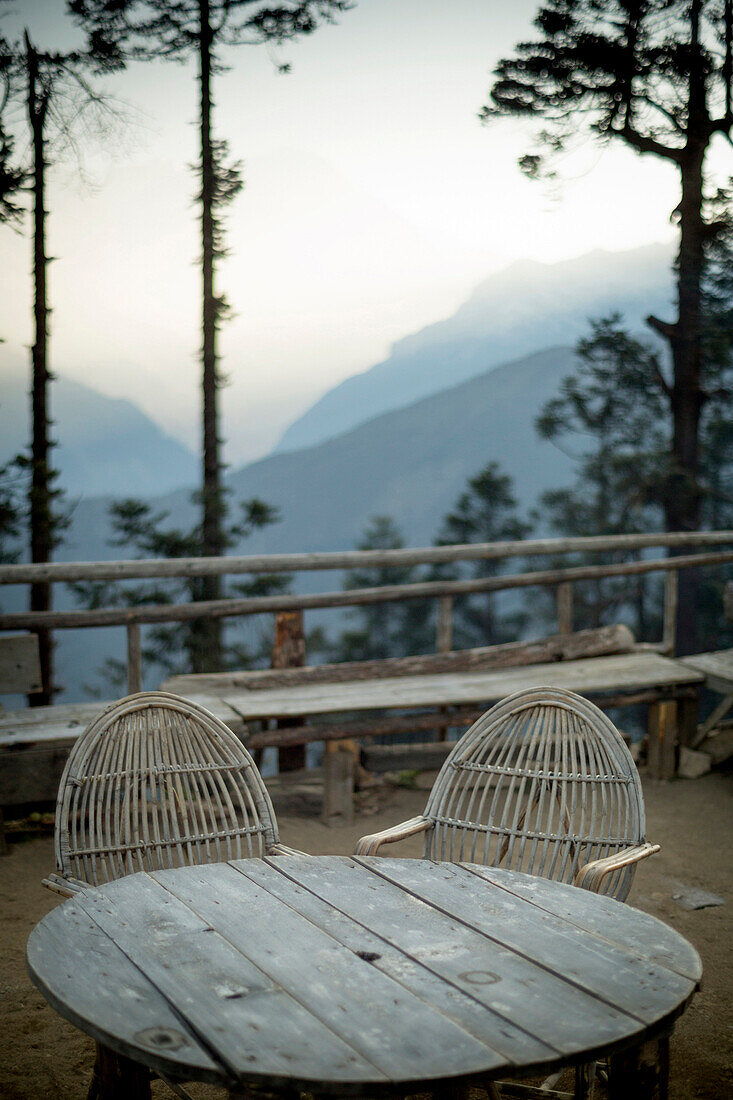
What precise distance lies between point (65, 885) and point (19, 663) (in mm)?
2344

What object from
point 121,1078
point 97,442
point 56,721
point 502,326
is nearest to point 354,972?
point 121,1078

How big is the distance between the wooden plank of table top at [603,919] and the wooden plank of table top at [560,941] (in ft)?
0.04

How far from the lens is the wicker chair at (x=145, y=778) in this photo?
2.12 meters

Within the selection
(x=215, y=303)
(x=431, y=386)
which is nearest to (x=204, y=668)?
(x=215, y=303)

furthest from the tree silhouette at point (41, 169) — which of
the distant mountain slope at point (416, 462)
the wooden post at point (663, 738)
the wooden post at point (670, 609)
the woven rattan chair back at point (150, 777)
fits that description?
the distant mountain slope at point (416, 462)

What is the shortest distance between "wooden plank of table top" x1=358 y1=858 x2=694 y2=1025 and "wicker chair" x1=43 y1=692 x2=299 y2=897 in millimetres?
448

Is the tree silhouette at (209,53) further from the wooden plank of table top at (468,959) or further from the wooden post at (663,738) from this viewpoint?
the wooden plank of table top at (468,959)

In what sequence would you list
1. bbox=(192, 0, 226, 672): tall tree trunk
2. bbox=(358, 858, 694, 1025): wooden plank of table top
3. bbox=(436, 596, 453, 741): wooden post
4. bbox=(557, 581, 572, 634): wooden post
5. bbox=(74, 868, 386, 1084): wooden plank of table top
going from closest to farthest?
bbox=(74, 868, 386, 1084): wooden plank of table top → bbox=(358, 858, 694, 1025): wooden plank of table top → bbox=(436, 596, 453, 741): wooden post → bbox=(557, 581, 572, 634): wooden post → bbox=(192, 0, 226, 672): tall tree trunk

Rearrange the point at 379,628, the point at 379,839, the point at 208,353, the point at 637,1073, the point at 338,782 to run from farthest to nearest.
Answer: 1. the point at 379,628
2. the point at 208,353
3. the point at 338,782
4. the point at 379,839
5. the point at 637,1073

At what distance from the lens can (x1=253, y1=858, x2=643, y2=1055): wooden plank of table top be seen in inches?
47.4

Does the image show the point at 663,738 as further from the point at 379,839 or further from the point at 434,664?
the point at 379,839

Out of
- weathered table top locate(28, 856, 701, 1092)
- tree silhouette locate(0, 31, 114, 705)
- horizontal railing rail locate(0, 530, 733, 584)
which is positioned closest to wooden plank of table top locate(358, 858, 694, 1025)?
weathered table top locate(28, 856, 701, 1092)

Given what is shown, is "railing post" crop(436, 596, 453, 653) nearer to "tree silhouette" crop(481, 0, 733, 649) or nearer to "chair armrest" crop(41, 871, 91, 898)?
"chair armrest" crop(41, 871, 91, 898)

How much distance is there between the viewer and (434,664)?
460 cm
